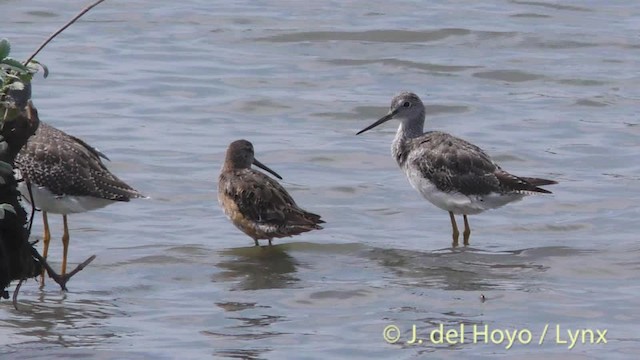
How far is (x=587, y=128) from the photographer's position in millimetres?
15547

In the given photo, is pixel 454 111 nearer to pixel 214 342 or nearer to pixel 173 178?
pixel 173 178

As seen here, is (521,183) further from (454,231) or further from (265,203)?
(265,203)

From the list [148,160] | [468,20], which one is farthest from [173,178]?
[468,20]

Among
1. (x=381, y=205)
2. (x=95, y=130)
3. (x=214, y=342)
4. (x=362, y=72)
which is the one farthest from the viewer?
(x=362, y=72)

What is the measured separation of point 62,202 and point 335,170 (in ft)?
12.5

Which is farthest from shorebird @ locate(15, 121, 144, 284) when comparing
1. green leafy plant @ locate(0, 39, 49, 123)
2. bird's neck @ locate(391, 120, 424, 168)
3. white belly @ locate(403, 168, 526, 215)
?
green leafy plant @ locate(0, 39, 49, 123)

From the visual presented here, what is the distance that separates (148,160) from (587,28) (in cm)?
806

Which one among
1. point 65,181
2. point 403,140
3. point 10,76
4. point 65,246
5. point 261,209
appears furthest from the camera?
point 403,140

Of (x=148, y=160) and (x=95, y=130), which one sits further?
(x=95, y=130)

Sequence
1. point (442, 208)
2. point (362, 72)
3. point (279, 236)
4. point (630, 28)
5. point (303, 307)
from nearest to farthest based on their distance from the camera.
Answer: point (303, 307), point (279, 236), point (442, 208), point (362, 72), point (630, 28)

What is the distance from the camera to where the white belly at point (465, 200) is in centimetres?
1205

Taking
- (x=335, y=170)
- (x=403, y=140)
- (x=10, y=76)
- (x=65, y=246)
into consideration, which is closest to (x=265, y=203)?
(x=65, y=246)

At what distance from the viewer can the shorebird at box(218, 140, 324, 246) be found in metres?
11.5

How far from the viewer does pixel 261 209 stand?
454 inches
